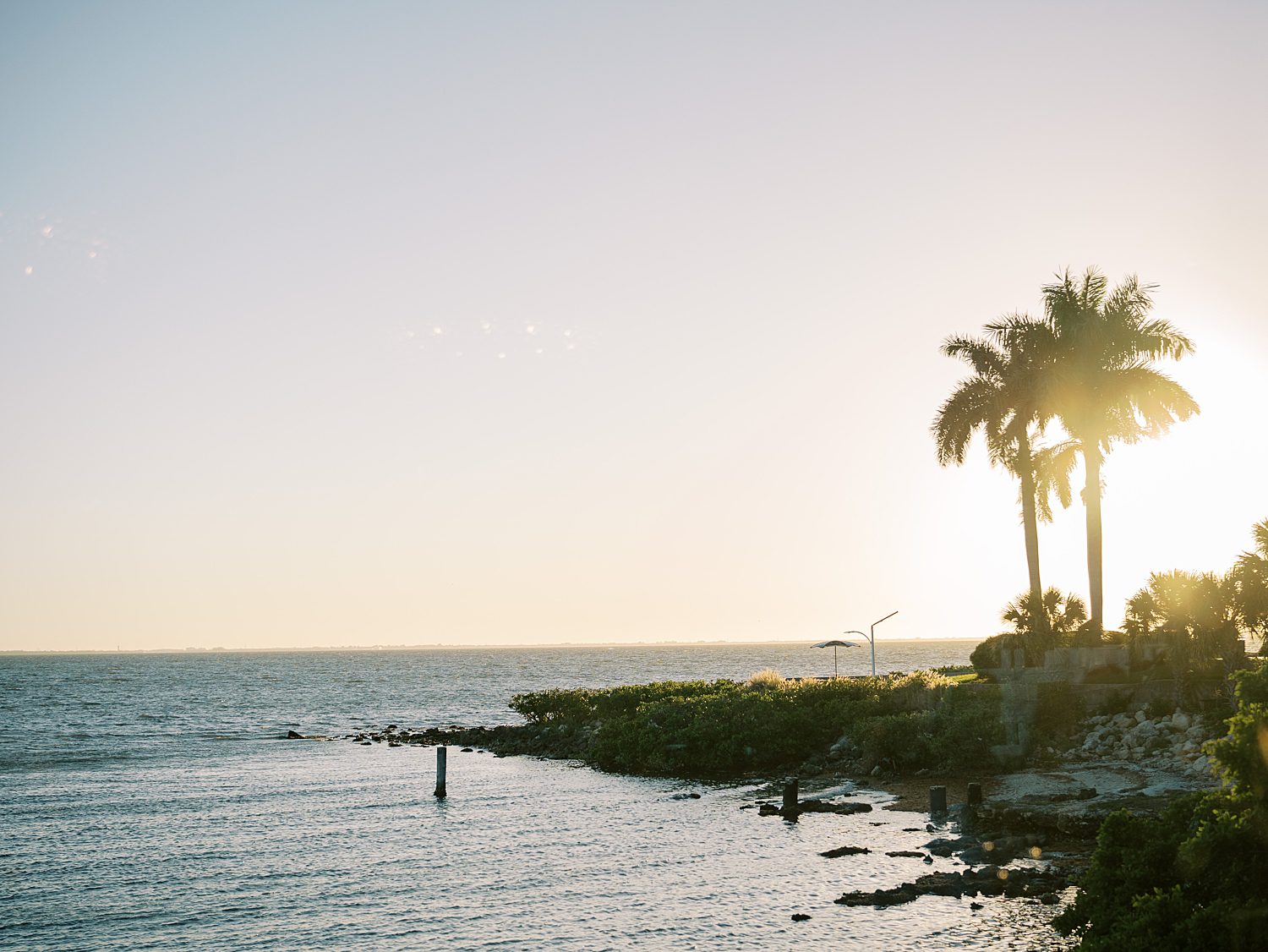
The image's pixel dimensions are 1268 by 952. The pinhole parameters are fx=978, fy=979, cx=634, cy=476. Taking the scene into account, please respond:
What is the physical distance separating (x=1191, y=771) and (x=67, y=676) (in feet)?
686

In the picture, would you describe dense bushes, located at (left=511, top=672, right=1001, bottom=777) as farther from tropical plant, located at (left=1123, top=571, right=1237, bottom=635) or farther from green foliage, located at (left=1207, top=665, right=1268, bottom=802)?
green foliage, located at (left=1207, top=665, right=1268, bottom=802)

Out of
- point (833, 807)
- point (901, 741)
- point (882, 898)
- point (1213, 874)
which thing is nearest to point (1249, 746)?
point (1213, 874)

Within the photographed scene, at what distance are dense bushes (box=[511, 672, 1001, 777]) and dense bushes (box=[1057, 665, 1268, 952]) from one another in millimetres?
26853

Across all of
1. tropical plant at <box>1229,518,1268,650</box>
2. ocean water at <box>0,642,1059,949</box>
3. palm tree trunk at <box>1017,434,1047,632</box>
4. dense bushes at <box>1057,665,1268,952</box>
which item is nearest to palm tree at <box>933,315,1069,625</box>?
palm tree trunk at <box>1017,434,1047,632</box>

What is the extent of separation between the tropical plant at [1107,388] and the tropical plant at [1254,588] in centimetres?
829

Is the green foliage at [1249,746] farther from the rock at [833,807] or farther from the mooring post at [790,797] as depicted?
the mooring post at [790,797]

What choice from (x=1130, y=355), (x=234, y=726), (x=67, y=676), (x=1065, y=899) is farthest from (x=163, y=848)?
(x=67, y=676)

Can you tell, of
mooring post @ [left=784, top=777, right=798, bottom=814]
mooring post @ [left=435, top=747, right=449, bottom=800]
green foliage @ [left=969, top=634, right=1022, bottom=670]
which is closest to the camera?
mooring post @ [left=784, top=777, right=798, bottom=814]

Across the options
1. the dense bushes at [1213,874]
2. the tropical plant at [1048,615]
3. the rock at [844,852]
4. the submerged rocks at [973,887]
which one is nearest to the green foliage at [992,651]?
the tropical plant at [1048,615]

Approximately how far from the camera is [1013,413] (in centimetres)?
5059

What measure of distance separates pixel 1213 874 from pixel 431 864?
21963 mm

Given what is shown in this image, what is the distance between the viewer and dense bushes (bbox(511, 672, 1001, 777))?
41156 mm

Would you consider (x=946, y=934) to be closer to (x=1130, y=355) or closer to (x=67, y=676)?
(x=1130, y=355)

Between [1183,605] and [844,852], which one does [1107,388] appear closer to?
[1183,605]
